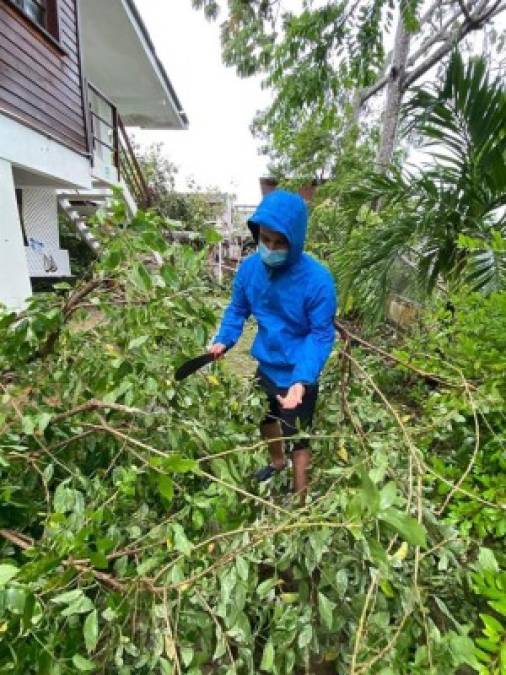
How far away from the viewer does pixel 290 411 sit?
1888 millimetres

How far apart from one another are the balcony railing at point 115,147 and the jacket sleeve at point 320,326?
6456mm

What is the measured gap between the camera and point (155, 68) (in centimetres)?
866

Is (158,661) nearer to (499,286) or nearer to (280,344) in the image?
(280,344)

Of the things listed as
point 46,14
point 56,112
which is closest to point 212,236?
point 56,112

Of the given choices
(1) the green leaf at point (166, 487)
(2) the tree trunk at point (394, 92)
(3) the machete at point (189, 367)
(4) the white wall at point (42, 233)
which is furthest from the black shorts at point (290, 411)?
(4) the white wall at point (42, 233)

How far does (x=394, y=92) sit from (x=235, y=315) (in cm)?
573

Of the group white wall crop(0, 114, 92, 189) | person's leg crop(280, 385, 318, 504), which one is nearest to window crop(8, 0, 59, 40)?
white wall crop(0, 114, 92, 189)

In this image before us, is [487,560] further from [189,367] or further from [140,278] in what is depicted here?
[140,278]

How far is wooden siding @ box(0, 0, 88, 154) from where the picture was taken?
4602mm

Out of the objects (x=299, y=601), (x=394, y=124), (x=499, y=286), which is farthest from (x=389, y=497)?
(x=394, y=124)

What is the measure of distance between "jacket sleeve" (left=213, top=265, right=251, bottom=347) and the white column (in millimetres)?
3118

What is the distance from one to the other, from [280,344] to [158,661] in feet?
3.88

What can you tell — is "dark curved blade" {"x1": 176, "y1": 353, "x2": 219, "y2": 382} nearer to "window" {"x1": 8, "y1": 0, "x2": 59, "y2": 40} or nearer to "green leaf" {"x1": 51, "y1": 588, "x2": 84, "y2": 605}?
"green leaf" {"x1": 51, "y1": 588, "x2": 84, "y2": 605}

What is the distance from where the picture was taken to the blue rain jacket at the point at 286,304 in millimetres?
1677
